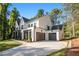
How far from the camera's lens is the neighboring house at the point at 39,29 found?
9.84 feet

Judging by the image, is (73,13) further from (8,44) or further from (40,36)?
(8,44)

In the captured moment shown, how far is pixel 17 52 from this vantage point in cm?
296

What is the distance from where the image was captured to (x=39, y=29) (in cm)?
304

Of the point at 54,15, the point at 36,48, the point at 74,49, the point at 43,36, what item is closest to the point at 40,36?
the point at 43,36

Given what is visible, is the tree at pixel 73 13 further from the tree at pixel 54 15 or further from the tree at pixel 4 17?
the tree at pixel 4 17

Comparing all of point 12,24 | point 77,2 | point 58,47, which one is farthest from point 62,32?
point 12,24

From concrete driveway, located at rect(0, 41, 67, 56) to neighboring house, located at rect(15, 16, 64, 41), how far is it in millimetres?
55

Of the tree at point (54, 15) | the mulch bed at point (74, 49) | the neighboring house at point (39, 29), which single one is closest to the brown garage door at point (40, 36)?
the neighboring house at point (39, 29)

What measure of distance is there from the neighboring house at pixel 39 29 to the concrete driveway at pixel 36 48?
6 centimetres

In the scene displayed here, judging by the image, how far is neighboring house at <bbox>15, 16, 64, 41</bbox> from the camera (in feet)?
9.84

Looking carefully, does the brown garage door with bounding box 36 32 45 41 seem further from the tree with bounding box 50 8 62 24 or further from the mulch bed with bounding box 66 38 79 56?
the mulch bed with bounding box 66 38 79 56

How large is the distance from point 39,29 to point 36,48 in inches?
8.4

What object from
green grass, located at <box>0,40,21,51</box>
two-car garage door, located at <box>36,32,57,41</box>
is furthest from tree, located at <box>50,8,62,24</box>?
green grass, located at <box>0,40,21,51</box>

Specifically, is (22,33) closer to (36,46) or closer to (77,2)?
(36,46)
